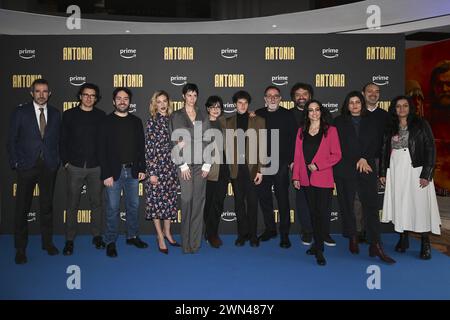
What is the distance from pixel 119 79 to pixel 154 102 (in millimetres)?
1228

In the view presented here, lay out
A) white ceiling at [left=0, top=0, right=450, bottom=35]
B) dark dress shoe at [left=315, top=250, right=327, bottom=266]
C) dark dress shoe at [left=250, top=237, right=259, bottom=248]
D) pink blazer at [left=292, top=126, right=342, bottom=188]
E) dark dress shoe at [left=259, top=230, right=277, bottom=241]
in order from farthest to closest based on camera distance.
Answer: white ceiling at [left=0, top=0, right=450, bottom=35]
dark dress shoe at [left=259, top=230, right=277, bottom=241]
dark dress shoe at [left=250, top=237, right=259, bottom=248]
dark dress shoe at [left=315, top=250, right=327, bottom=266]
pink blazer at [left=292, top=126, right=342, bottom=188]

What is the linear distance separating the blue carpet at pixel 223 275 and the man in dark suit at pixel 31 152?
48 cm

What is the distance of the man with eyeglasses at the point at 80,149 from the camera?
4391mm

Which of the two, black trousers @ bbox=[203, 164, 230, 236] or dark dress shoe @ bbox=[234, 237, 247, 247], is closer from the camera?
black trousers @ bbox=[203, 164, 230, 236]

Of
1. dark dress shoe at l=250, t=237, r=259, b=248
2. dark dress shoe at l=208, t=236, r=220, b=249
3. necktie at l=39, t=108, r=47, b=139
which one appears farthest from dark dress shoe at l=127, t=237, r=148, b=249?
necktie at l=39, t=108, r=47, b=139

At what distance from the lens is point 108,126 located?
430 cm

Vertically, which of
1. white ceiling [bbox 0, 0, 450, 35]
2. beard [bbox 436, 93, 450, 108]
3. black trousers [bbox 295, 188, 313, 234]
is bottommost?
black trousers [bbox 295, 188, 313, 234]

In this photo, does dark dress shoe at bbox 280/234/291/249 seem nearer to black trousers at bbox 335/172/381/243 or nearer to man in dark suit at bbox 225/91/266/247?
man in dark suit at bbox 225/91/266/247

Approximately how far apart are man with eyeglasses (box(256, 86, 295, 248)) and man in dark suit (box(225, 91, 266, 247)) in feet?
0.62

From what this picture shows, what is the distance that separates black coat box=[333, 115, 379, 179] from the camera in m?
4.26

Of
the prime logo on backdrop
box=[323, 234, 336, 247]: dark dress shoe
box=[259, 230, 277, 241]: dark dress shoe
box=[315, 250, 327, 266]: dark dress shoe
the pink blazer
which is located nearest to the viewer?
the pink blazer

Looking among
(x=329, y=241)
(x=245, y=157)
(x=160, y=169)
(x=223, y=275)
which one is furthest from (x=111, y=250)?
(x=329, y=241)

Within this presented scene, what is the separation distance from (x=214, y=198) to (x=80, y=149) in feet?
5.20

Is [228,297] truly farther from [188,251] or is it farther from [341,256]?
[341,256]
